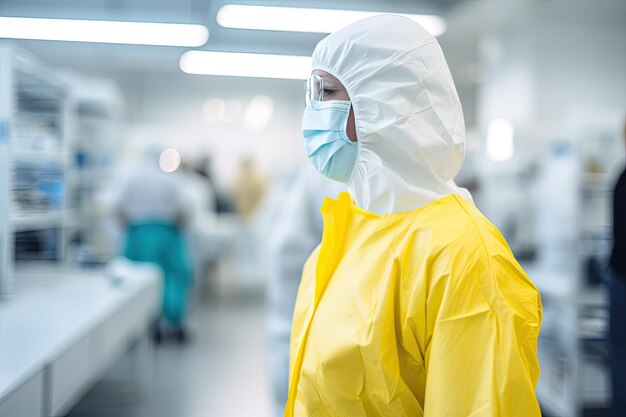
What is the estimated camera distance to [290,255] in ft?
7.72

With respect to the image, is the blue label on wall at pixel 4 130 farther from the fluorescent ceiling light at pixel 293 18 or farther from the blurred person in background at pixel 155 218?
the fluorescent ceiling light at pixel 293 18

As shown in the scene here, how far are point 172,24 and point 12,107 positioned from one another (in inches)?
125

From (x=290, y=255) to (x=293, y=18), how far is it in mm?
3657

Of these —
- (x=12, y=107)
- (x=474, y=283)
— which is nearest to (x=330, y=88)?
(x=474, y=283)

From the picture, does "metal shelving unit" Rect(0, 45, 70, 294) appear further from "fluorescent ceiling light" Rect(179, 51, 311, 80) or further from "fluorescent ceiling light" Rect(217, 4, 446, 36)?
"fluorescent ceiling light" Rect(179, 51, 311, 80)

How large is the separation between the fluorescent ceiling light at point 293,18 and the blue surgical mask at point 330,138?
4.03 meters

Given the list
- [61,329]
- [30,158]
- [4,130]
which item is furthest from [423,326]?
[30,158]

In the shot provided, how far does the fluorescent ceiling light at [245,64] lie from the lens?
284 inches

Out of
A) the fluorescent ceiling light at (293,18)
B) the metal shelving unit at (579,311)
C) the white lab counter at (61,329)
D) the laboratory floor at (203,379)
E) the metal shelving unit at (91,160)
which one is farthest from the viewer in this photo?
the fluorescent ceiling light at (293,18)

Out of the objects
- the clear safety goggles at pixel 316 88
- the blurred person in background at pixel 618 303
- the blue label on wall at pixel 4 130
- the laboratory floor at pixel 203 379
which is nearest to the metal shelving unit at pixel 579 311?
the blurred person in background at pixel 618 303

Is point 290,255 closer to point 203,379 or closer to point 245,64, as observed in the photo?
point 203,379

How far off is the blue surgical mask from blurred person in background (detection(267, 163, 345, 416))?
0.90 m

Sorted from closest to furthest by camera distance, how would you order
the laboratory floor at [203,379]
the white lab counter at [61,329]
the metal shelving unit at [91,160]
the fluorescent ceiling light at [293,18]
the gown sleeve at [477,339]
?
the gown sleeve at [477,339], the white lab counter at [61,329], the laboratory floor at [203,379], the metal shelving unit at [91,160], the fluorescent ceiling light at [293,18]

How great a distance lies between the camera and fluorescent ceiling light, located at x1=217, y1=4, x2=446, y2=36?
5.18 m
